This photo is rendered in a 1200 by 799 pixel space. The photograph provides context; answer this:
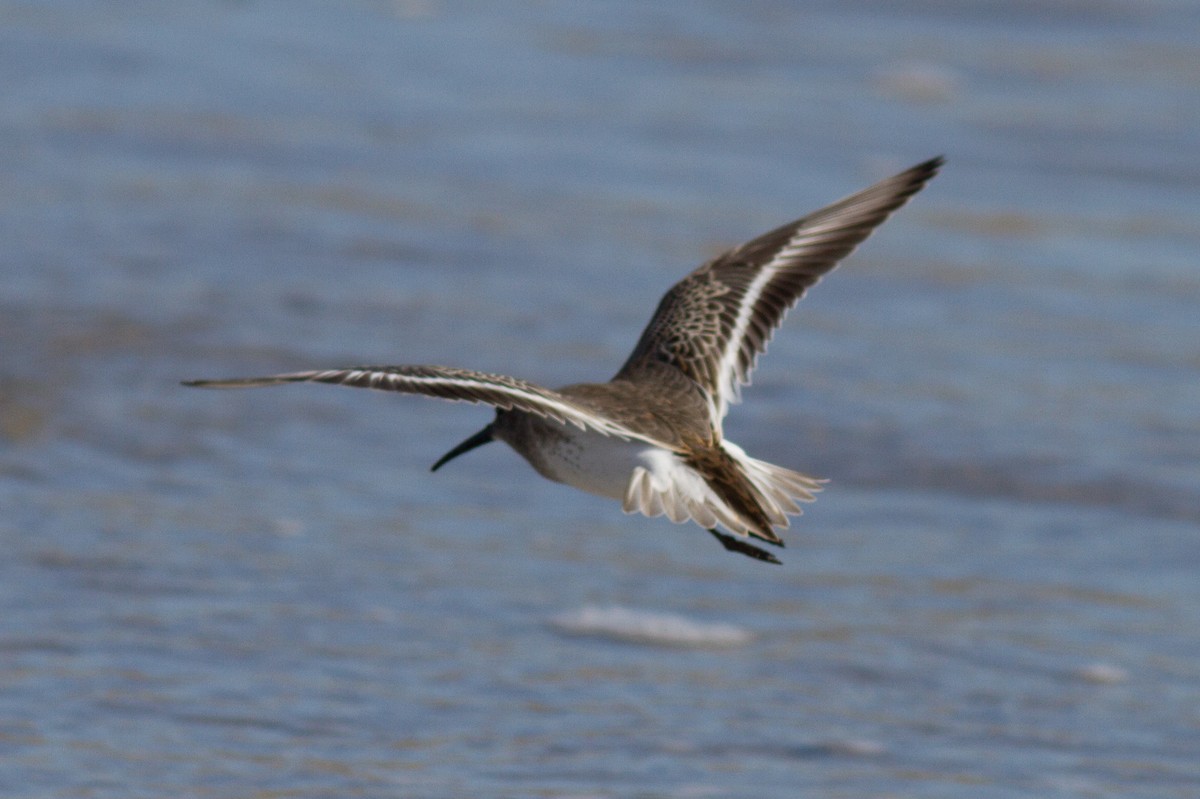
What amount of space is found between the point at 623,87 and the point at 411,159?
2143 mm

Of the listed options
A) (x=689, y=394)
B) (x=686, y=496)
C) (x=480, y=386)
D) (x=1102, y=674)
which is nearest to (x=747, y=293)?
(x=689, y=394)

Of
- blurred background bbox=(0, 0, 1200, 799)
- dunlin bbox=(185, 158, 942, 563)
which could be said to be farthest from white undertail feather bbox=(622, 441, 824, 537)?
blurred background bbox=(0, 0, 1200, 799)

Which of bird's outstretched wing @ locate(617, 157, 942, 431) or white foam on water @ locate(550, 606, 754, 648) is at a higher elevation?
bird's outstretched wing @ locate(617, 157, 942, 431)

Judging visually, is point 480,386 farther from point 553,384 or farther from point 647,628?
point 553,384

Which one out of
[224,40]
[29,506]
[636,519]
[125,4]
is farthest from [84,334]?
[125,4]

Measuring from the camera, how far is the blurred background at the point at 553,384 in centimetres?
524

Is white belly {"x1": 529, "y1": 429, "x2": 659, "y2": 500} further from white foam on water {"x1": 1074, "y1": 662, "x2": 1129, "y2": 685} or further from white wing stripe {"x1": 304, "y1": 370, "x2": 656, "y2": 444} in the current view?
white foam on water {"x1": 1074, "y1": 662, "x2": 1129, "y2": 685}

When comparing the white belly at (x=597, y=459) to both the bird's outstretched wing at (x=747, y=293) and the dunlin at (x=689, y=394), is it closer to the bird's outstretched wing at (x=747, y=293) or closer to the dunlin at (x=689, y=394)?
the dunlin at (x=689, y=394)

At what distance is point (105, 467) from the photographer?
22.4 ft

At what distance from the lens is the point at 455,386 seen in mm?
4141

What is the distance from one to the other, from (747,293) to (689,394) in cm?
56

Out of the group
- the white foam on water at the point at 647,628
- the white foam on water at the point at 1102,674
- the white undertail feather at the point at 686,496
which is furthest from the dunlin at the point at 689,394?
the white foam on water at the point at 1102,674

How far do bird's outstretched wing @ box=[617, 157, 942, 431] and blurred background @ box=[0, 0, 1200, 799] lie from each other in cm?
89

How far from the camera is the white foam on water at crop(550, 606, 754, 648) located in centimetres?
580
